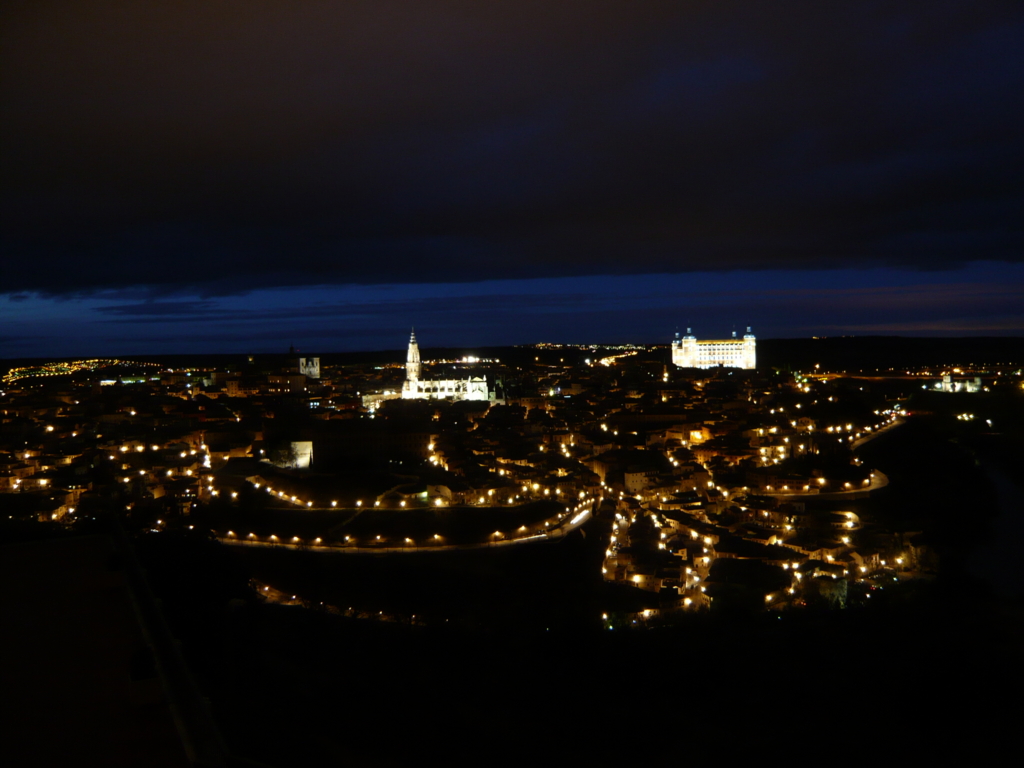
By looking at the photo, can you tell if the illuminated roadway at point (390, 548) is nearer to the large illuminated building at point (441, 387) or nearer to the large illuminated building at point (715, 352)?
the large illuminated building at point (441, 387)

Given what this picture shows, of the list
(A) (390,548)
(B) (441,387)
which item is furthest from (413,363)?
(A) (390,548)

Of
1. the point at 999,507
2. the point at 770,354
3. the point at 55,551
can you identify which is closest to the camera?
the point at 55,551

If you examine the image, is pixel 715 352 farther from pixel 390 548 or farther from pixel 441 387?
pixel 390 548

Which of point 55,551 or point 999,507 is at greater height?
point 55,551

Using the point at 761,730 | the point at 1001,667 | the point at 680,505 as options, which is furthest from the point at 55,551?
the point at 680,505

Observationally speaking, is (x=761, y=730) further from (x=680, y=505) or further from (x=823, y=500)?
(x=823, y=500)

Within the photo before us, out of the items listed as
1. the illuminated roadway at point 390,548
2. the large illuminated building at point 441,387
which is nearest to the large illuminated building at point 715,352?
the large illuminated building at point 441,387
